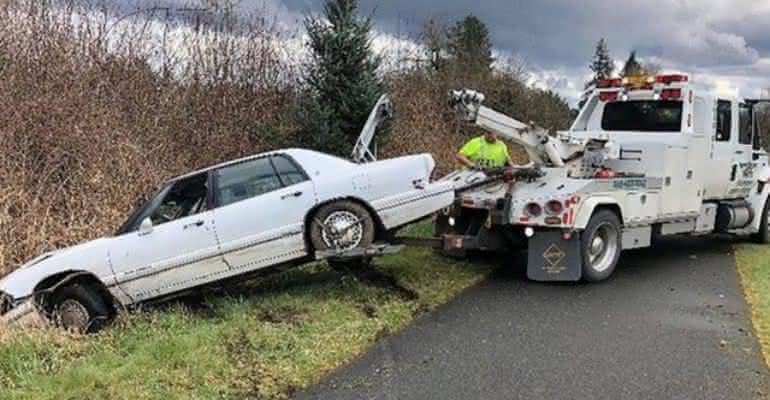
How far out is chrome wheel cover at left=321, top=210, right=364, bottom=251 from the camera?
25.7 ft

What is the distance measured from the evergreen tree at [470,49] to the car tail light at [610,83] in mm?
10925

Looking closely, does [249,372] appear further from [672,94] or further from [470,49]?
[470,49]

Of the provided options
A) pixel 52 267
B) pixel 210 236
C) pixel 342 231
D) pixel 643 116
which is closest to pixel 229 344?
pixel 210 236

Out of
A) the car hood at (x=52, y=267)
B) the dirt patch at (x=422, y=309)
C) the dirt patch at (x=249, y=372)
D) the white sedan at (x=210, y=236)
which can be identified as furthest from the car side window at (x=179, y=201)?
the dirt patch at (x=422, y=309)

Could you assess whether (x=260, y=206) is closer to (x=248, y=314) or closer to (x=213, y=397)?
(x=248, y=314)

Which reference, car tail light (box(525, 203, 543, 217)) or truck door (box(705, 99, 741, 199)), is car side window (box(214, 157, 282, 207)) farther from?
truck door (box(705, 99, 741, 199))

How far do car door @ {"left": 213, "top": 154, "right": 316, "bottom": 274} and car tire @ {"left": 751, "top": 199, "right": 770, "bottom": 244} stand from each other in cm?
845

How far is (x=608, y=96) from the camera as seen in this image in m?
11.4

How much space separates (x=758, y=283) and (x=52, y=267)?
8.15m

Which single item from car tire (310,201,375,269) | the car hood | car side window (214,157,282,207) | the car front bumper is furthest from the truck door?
the car front bumper

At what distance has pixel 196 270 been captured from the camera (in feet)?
25.3

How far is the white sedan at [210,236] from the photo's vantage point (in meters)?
7.64

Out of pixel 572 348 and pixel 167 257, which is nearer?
pixel 572 348

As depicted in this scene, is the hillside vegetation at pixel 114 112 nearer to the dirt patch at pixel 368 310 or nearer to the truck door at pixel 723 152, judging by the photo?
the dirt patch at pixel 368 310
